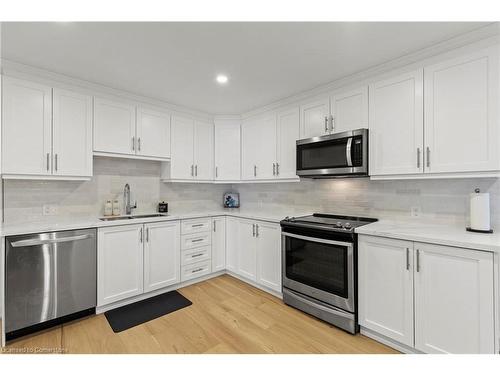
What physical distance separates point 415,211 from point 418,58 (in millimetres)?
1368

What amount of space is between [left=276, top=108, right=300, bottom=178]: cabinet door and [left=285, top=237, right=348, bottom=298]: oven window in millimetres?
915

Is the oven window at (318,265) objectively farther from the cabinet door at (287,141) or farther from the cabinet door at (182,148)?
the cabinet door at (182,148)

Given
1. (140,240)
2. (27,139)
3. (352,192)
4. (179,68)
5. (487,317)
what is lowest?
(487,317)

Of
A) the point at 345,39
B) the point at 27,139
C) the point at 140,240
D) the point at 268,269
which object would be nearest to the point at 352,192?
the point at 268,269

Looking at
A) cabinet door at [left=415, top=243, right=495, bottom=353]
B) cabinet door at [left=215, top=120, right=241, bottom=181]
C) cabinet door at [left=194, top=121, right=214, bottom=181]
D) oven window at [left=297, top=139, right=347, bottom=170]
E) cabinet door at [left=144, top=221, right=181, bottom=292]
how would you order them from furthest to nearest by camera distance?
cabinet door at [left=215, top=120, right=241, bottom=181] → cabinet door at [left=194, top=121, right=214, bottom=181] → cabinet door at [left=144, top=221, right=181, bottom=292] → oven window at [left=297, top=139, right=347, bottom=170] → cabinet door at [left=415, top=243, right=495, bottom=353]

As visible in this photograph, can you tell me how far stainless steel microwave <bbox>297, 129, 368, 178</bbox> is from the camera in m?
2.29

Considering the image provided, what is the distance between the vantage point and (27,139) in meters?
2.25

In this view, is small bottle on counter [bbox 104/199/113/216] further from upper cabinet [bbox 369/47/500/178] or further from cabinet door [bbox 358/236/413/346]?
upper cabinet [bbox 369/47/500/178]

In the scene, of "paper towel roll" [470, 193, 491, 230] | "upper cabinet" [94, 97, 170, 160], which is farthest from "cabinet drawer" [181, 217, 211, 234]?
"paper towel roll" [470, 193, 491, 230]

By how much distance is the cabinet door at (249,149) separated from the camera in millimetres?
3490

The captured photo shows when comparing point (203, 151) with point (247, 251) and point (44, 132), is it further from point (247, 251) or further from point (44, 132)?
point (44, 132)

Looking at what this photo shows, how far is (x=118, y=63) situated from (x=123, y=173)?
57.1 inches

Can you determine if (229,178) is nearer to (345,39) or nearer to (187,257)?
(187,257)

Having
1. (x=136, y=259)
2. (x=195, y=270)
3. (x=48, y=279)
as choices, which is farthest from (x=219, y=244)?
(x=48, y=279)
